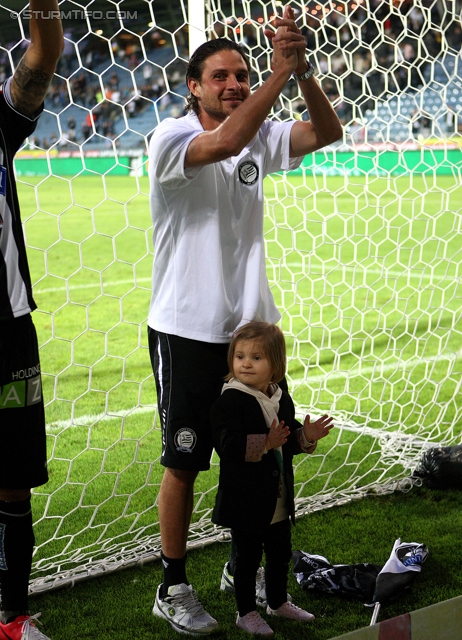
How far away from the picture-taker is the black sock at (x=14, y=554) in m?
2.22

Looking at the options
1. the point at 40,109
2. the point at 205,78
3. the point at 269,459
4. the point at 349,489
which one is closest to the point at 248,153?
the point at 205,78

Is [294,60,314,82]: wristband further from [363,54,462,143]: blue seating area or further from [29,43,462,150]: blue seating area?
[363,54,462,143]: blue seating area

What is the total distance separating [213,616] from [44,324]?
4571 mm

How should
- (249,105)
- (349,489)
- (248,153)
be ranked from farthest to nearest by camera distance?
(349,489), (248,153), (249,105)

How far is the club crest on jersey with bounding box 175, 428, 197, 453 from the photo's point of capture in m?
2.38

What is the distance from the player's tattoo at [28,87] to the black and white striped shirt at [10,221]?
20 mm

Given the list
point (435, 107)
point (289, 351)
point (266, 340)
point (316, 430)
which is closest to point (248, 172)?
point (266, 340)

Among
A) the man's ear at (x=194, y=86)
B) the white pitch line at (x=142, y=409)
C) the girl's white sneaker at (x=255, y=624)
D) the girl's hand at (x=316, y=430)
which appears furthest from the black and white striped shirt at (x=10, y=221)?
the white pitch line at (x=142, y=409)

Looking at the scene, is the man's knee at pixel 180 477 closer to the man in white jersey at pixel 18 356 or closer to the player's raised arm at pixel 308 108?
the man in white jersey at pixel 18 356

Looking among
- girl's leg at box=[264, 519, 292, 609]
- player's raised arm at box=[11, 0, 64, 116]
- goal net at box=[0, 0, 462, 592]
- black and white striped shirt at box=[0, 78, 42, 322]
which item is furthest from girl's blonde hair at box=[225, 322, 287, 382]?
player's raised arm at box=[11, 0, 64, 116]

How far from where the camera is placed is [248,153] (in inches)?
95.2

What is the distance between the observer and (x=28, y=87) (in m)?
2.05

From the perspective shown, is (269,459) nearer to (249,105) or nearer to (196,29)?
(249,105)

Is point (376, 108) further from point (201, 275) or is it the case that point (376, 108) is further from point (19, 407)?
point (19, 407)
